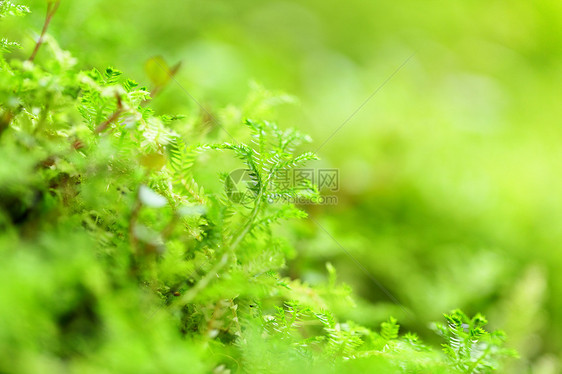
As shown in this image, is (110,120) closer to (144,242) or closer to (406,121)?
(144,242)

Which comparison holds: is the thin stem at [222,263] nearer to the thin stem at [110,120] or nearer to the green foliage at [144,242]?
the green foliage at [144,242]

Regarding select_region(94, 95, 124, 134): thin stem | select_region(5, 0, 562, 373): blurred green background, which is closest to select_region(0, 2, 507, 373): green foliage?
select_region(94, 95, 124, 134): thin stem

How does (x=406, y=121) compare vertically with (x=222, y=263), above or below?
above

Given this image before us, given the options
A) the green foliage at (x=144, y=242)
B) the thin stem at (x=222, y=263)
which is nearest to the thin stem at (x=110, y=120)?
the green foliage at (x=144, y=242)

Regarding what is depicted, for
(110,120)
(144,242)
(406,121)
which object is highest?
(406,121)

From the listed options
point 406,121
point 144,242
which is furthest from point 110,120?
point 406,121

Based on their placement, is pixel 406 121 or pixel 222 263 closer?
pixel 222 263
